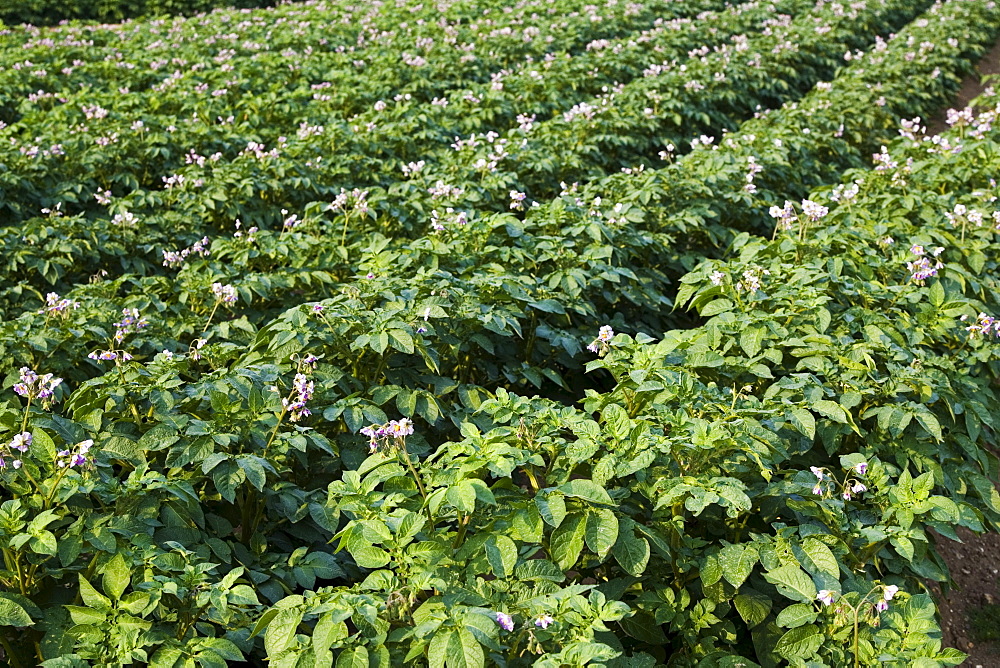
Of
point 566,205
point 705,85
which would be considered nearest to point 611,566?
point 566,205

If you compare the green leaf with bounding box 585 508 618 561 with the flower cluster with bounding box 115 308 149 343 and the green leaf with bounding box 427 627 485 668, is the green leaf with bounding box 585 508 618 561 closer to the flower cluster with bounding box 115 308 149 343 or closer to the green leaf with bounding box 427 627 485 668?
the green leaf with bounding box 427 627 485 668

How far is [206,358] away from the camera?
302cm

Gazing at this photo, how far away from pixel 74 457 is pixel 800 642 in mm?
1861

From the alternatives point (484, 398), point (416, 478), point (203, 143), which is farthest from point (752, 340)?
point (203, 143)

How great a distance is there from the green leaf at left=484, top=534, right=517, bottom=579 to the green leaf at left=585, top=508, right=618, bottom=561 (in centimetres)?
18

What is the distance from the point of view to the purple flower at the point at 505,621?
66.9 inches

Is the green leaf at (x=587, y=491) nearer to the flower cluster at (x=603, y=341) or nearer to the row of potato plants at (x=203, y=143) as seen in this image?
the flower cluster at (x=603, y=341)

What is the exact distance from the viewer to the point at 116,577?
1.92 m

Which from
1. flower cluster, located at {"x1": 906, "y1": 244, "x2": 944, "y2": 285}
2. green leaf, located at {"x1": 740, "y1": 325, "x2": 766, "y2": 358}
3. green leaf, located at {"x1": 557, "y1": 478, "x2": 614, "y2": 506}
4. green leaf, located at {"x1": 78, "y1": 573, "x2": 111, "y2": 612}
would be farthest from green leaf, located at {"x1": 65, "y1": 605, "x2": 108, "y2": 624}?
flower cluster, located at {"x1": 906, "y1": 244, "x2": 944, "y2": 285}

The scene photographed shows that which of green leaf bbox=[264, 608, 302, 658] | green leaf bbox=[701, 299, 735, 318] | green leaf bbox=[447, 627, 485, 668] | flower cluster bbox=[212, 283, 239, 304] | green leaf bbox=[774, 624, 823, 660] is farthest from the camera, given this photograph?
flower cluster bbox=[212, 283, 239, 304]

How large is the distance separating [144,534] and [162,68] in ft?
27.7

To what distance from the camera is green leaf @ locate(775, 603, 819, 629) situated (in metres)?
1.97

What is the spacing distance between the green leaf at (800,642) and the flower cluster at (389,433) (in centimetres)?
107

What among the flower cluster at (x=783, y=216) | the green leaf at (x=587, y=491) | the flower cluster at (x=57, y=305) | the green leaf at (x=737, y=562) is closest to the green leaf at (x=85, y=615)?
the green leaf at (x=587, y=491)
